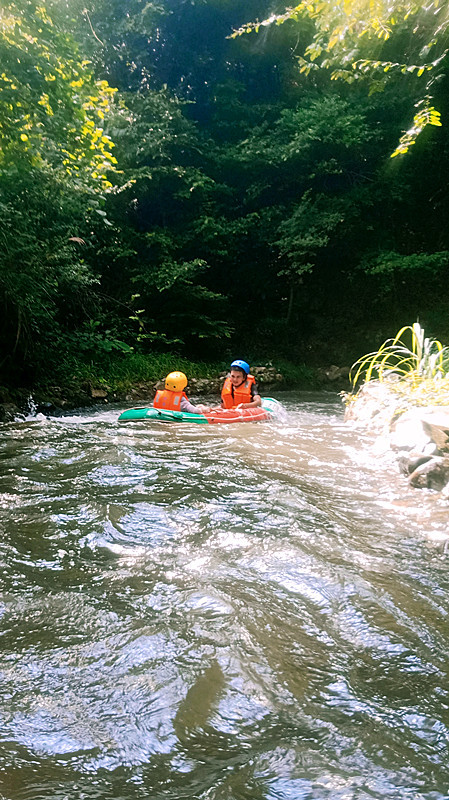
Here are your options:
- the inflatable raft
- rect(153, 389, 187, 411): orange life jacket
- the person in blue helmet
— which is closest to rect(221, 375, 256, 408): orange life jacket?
the person in blue helmet

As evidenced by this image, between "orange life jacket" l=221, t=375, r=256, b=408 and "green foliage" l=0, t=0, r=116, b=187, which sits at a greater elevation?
"green foliage" l=0, t=0, r=116, b=187

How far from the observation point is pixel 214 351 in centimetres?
1308

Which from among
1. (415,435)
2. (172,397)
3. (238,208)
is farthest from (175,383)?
(238,208)

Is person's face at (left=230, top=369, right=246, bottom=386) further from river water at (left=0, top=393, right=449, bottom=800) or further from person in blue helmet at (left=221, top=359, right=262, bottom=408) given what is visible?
river water at (left=0, top=393, right=449, bottom=800)

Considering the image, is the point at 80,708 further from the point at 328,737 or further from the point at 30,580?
the point at 30,580

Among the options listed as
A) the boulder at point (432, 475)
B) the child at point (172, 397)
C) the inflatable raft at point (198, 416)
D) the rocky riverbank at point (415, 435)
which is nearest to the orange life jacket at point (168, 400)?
the child at point (172, 397)

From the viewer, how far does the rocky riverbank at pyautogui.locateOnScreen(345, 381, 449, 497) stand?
3.49m

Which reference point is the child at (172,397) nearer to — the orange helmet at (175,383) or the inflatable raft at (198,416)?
the orange helmet at (175,383)

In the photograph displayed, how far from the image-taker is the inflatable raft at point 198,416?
20.6 feet

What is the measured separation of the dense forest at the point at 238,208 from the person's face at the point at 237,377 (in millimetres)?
3162

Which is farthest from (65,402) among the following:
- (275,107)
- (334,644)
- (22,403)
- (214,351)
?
(275,107)

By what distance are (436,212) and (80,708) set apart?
1554 cm

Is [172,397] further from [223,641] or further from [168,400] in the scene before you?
[223,641]

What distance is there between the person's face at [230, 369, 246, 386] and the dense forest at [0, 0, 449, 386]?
3162 mm
